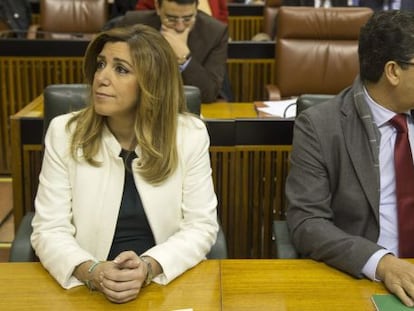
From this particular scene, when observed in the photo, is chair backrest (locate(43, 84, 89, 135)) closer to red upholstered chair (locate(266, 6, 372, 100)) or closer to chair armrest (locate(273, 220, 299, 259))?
chair armrest (locate(273, 220, 299, 259))

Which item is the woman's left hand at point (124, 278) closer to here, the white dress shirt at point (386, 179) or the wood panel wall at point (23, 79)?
the white dress shirt at point (386, 179)

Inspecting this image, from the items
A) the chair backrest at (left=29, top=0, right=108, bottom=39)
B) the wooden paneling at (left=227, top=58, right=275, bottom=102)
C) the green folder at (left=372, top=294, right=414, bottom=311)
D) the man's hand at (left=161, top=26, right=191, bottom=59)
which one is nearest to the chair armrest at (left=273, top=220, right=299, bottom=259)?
the green folder at (left=372, top=294, right=414, bottom=311)

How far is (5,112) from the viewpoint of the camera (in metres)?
3.65

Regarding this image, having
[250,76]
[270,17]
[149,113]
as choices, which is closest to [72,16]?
[270,17]

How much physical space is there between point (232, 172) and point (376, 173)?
2.64ft

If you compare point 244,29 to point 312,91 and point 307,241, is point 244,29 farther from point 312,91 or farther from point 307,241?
point 307,241

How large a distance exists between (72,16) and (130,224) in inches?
132

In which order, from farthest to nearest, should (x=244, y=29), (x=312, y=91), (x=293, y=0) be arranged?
(x=244, y=29), (x=293, y=0), (x=312, y=91)

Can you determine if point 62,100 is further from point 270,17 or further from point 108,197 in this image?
point 270,17

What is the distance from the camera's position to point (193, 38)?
3.10 m

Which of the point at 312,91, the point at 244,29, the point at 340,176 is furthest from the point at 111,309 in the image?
the point at 244,29

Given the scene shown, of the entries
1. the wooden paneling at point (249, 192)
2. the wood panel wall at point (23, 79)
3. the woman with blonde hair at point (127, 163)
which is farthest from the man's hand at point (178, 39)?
the woman with blonde hair at point (127, 163)

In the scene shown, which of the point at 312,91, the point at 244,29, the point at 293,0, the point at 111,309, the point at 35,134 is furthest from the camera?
the point at 244,29

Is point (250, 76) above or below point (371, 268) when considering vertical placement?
above
